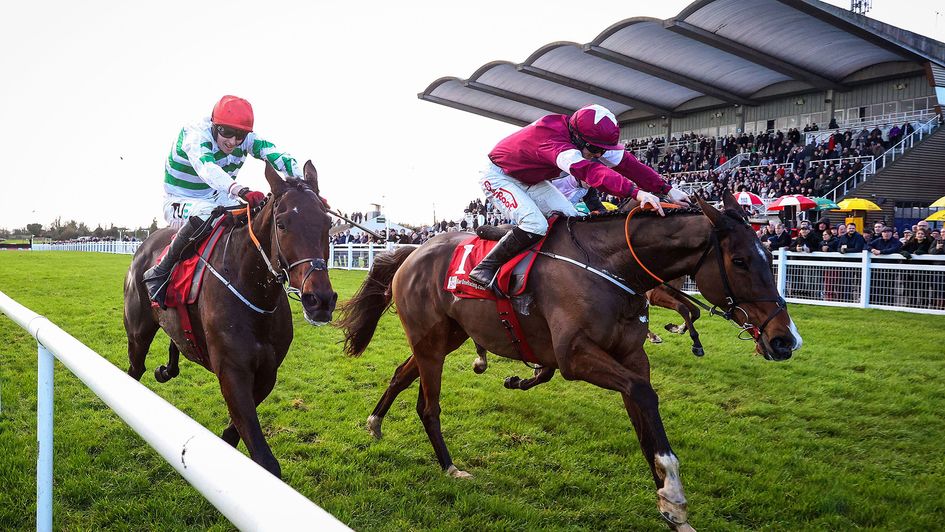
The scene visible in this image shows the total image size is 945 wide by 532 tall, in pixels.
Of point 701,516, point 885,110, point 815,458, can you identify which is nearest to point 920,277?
point 815,458

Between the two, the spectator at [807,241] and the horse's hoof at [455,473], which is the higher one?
the spectator at [807,241]

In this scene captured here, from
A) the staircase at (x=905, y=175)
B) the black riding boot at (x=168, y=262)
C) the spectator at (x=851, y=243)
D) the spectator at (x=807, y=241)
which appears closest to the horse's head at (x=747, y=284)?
the black riding boot at (x=168, y=262)

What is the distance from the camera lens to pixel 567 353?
3.57 m

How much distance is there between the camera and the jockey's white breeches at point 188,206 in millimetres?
4387

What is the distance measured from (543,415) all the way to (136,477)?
9.41 ft

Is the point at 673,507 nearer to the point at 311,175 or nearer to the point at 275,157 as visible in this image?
the point at 311,175

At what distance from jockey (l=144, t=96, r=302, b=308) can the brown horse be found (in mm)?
208

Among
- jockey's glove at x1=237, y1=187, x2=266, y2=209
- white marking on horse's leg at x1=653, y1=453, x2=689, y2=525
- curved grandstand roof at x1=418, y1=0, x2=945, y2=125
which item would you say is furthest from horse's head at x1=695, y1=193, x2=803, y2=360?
curved grandstand roof at x1=418, y1=0, x2=945, y2=125

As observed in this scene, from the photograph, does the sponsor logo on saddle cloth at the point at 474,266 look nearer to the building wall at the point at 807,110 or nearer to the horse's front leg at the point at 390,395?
the horse's front leg at the point at 390,395

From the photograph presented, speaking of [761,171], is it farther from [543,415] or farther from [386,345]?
[543,415]

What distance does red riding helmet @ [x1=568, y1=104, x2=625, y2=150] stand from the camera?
3994 millimetres

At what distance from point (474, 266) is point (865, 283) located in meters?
10.1

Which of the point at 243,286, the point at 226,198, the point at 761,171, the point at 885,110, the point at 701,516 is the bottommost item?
the point at 701,516

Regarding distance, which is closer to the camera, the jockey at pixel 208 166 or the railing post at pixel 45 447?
the railing post at pixel 45 447
